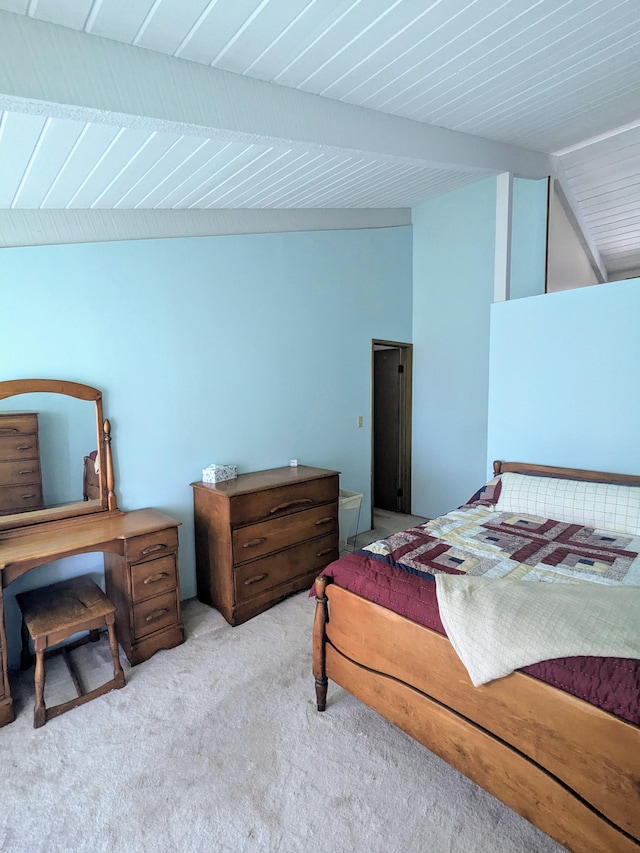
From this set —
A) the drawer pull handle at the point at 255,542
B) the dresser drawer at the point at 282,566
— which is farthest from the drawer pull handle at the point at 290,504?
the dresser drawer at the point at 282,566

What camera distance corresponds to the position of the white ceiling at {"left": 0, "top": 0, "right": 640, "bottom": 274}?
→ 1371mm

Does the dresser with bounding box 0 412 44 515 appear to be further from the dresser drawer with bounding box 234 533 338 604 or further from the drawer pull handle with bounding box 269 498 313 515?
the drawer pull handle with bounding box 269 498 313 515

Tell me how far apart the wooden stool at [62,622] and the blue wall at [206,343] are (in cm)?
18

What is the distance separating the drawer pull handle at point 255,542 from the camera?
279 centimetres

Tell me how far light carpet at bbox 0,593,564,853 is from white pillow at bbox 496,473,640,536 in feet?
4.86

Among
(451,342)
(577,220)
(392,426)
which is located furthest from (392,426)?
(577,220)

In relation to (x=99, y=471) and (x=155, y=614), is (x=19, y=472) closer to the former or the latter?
(x=99, y=471)

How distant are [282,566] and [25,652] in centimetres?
150

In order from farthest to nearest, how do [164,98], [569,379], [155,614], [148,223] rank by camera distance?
1. [569,379]
2. [148,223]
3. [155,614]
4. [164,98]

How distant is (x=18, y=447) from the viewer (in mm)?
2340

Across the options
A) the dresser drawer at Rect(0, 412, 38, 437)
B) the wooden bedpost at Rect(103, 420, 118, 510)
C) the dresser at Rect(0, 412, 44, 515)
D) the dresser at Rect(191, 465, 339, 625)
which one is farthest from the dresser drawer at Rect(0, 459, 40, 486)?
the dresser at Rect(191, 465, 339, 625)

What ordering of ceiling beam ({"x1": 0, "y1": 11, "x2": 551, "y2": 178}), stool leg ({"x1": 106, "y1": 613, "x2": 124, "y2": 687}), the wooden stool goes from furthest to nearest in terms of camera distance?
stool leg ({"x1": 106, "y1": 613, "x2": 124, "y2": 687}), the wooden stool, ceiling beam ({"x1": 0, "y1": 11, "x2": 551, "y2": 178})

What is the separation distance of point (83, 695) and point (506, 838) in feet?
6.12

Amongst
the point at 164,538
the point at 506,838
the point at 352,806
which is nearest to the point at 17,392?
the point at 164,538
